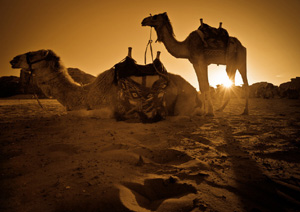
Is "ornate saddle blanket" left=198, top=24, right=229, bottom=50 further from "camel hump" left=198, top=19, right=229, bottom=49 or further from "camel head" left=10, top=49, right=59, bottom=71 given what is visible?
"camel head" left=10, top=49, right=59, bottom=71

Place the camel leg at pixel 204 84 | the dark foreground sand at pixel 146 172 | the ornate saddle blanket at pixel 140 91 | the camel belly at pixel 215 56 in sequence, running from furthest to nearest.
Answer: the camel belly at pixel 215 56 → the camel leg at pixel 204 84 → the ornate saddle blanket at pixel 140 91 → the dark foreground sand at pixel 146 172

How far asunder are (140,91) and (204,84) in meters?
2.42

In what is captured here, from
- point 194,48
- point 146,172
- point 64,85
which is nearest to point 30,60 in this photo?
point 64,85

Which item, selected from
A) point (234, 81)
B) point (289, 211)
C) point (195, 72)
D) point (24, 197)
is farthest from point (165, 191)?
point (234, 81)

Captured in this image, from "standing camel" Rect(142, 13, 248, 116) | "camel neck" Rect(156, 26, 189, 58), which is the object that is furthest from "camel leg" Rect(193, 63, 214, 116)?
"camel neck" Rect(156, 26, 189, 58)

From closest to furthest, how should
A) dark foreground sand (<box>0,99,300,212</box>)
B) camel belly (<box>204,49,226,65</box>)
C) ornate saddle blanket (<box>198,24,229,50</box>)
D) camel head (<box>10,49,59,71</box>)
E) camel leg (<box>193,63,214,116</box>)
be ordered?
dark foreground sand (<box>0,99,300,212</box>) → camel head (<box>10,49,59,71</box>) → camel leg (<box>193,63,214,116</box>) → ornate saddle blanket (<box>198,24,229,50</box>) → camel belly (<box>204,49,226,65</box>)

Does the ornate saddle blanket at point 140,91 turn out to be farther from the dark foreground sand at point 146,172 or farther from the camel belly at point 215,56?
the camel belly at point 215,56

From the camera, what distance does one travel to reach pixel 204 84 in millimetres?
4629

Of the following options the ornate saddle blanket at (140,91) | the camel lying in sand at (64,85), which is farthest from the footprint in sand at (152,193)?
the camel lying in sand at (64,85)

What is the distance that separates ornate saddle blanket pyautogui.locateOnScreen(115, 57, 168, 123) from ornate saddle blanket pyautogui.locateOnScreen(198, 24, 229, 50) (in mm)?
2145

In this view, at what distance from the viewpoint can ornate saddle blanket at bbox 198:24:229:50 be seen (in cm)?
456

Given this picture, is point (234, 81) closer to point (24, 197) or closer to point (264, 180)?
point (264, 180)

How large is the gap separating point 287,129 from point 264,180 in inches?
A: 87.1

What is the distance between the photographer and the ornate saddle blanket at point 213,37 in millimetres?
4562
